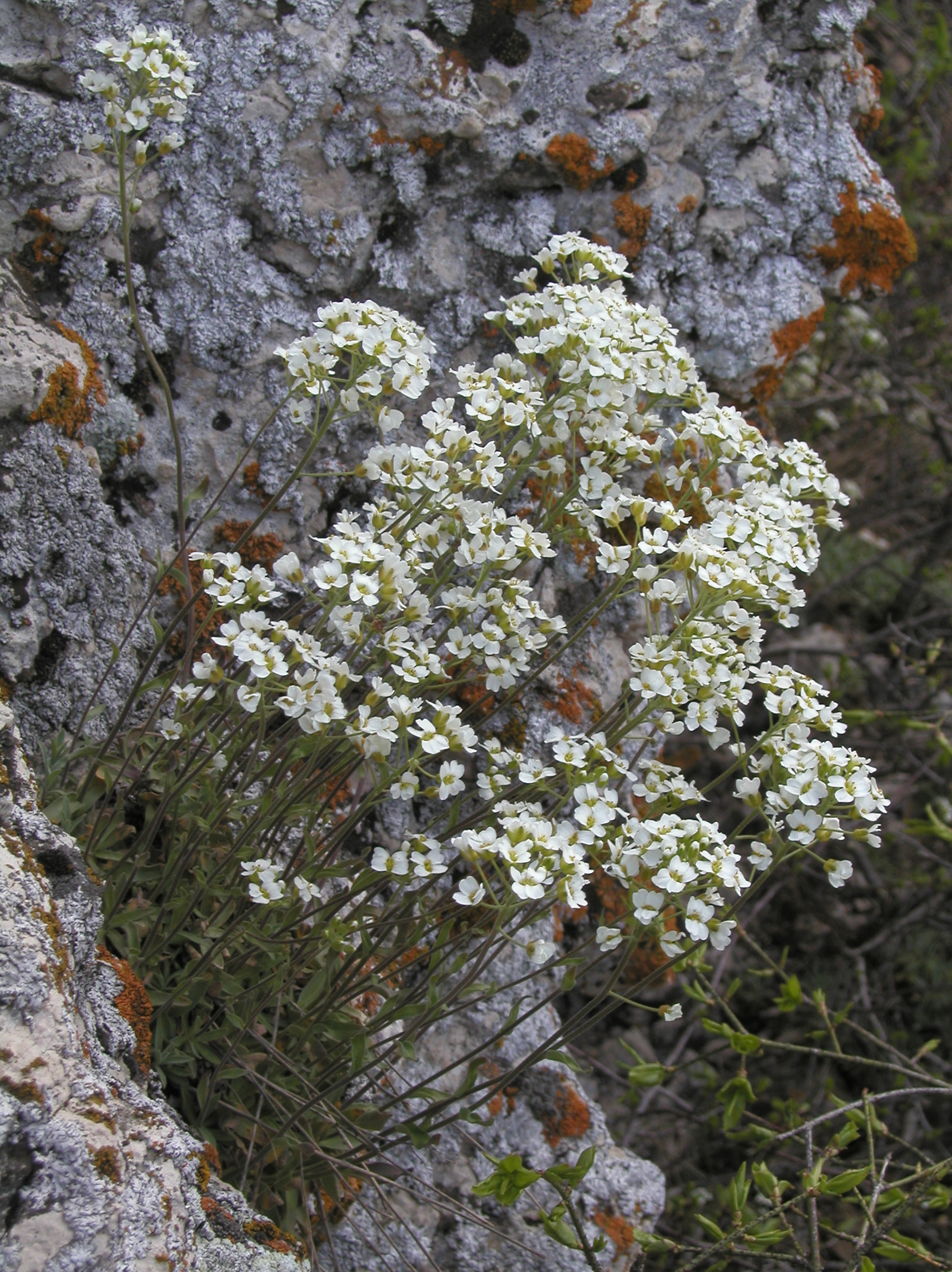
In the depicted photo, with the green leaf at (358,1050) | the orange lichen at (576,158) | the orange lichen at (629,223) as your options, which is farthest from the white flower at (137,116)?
the green leaf at (358,1050)

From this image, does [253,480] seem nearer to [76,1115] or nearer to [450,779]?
[450,779]

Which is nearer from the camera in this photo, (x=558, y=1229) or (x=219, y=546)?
(x=558, y=1229)

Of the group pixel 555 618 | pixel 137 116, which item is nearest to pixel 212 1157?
pixel 555 618

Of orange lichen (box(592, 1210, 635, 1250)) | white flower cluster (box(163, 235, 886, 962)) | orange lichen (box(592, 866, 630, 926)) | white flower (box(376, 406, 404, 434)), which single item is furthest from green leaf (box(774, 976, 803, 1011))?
white flower (box(376, 406, 404, 434))

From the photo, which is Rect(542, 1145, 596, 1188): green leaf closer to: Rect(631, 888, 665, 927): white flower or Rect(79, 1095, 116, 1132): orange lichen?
Rect(631, 888, 665, 927): white flower

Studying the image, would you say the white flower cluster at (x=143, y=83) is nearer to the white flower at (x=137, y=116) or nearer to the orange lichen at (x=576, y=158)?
the white flower at (x=137, y=116)

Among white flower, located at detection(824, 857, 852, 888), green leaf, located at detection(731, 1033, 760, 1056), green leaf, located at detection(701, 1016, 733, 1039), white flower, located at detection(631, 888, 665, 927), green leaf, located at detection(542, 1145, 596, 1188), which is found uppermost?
white flower, located at detection(824, 857, 852, 888)

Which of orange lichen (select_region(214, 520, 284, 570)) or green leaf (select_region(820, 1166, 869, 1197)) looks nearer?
green leaf (select_region(820, 1166, 869, 1197))
